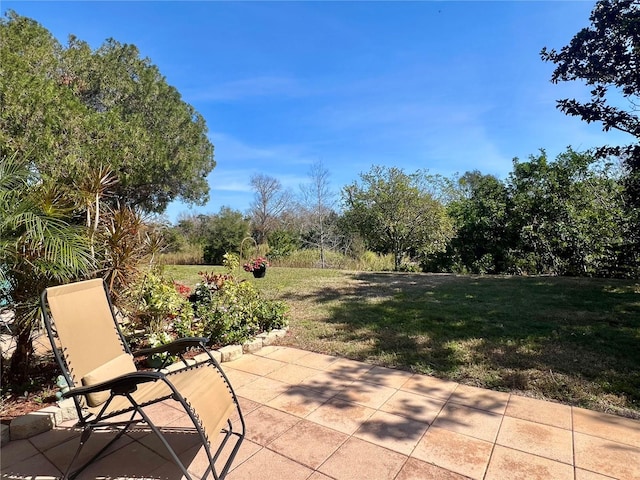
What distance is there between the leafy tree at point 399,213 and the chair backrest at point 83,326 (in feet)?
33.2

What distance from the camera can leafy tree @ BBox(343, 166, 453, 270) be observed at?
11.2 metres

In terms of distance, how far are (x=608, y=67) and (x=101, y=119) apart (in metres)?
10.6

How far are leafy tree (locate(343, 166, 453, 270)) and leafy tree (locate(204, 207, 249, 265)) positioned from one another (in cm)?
573

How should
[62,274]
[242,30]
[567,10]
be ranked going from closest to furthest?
[62,274] → [567,10] → [242,30]

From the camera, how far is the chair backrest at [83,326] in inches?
70.9

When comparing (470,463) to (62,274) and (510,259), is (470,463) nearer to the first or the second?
(62,274)

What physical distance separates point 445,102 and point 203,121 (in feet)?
37.1

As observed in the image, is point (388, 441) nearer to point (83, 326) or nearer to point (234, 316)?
point (83, 326)

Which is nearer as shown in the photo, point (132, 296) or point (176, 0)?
point (132, 296)

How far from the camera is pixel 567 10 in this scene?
16.9 feet

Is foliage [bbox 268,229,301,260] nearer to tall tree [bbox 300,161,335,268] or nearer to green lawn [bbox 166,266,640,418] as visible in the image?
tall tree [bbox 300,161,335,268]

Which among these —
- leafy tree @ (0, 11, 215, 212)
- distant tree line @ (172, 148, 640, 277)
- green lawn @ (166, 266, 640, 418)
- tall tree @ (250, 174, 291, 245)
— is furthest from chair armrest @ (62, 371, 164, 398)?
tall tree @ (250, 174, 291, 245)

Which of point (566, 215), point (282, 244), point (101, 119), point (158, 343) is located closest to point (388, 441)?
point (158, 343)

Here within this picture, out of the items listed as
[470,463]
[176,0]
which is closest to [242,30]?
[176,0]
